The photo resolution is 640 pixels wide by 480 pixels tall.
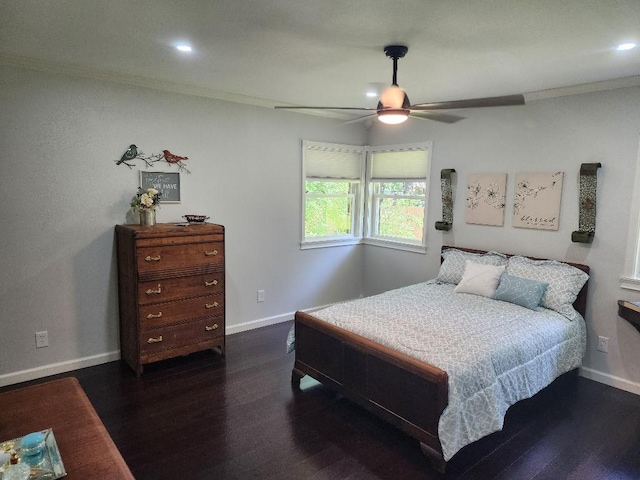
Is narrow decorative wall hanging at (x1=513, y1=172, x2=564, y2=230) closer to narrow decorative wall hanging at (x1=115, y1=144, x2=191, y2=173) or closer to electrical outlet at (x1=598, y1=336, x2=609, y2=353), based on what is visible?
electrical outlet at (x1=598, y1=336, x2=609, y2=353)

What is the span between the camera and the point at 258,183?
4242mm

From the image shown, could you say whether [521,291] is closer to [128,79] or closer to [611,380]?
[611,380]

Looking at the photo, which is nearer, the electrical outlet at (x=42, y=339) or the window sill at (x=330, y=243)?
the electrical outlet at (x=42, y=339)

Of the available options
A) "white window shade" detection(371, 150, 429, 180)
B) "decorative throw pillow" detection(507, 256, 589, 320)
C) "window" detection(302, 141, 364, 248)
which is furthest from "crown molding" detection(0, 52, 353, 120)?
"decorative throw pillow" detection(507, 256, 589, 320)

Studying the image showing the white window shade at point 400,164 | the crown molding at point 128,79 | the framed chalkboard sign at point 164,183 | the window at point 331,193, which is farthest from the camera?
the window at point 331,193

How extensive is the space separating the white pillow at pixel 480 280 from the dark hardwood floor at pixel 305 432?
910 mm

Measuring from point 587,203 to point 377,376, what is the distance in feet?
7.48

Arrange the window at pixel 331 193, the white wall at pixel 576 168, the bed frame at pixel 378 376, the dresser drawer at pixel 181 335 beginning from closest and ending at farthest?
the bed frame at pixel 378 376 → the white wall at pixel 576 168 → the dresser drawer at pixel 181 335 → the window at pixel 331 193

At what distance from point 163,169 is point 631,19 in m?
3.42

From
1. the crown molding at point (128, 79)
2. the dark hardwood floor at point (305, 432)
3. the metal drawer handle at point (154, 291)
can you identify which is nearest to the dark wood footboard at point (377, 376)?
A: the dark hardwood floor at point (305, 432)

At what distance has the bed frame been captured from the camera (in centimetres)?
224

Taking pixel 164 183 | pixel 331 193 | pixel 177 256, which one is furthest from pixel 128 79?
pixel 331 193

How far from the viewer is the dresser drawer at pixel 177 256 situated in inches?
125

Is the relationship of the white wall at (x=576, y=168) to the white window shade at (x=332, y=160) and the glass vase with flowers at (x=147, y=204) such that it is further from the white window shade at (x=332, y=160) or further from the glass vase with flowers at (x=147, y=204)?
the glass vase with flowers at (x=147, y=204)
